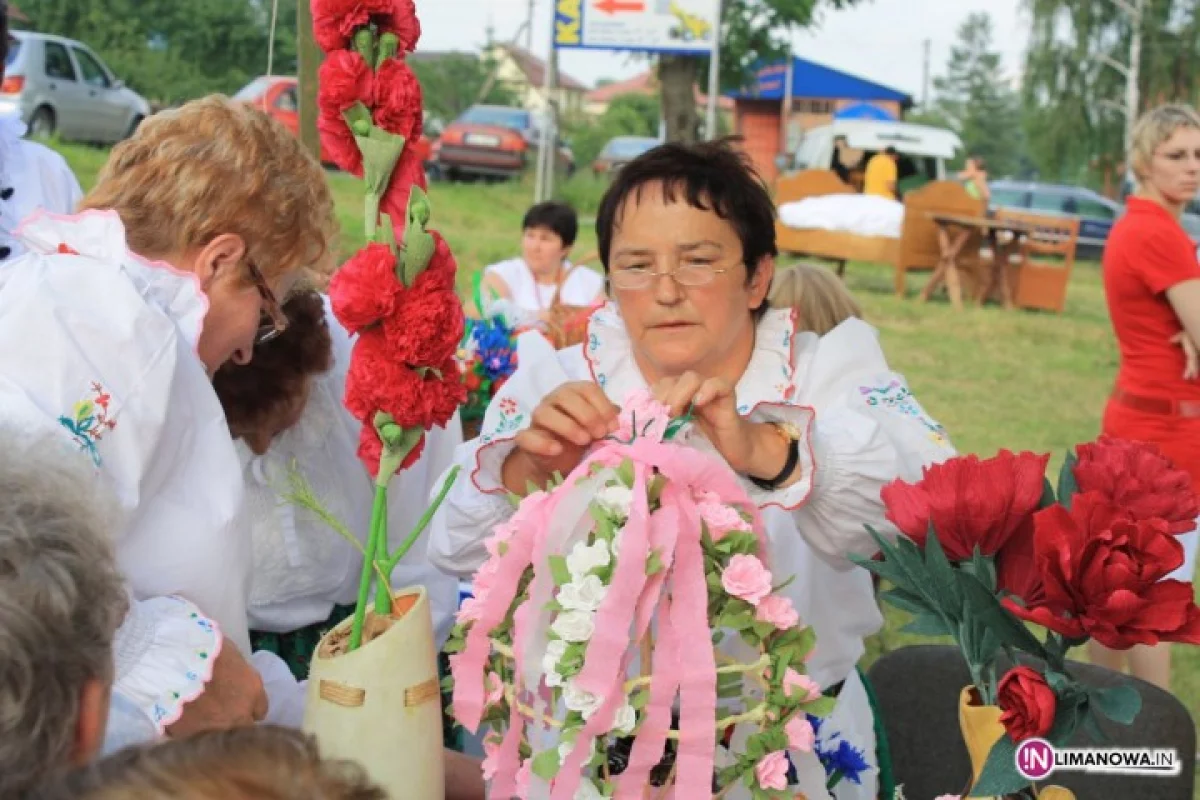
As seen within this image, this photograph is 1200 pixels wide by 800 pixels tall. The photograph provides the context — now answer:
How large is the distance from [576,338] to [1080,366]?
8.48 metres

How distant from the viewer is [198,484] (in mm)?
1568

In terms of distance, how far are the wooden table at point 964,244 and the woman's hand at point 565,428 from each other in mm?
12396

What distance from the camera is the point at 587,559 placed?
53.8 inches

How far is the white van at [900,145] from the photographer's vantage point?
20047mm

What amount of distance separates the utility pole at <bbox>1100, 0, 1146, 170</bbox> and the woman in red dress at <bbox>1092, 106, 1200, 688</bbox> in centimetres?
2415

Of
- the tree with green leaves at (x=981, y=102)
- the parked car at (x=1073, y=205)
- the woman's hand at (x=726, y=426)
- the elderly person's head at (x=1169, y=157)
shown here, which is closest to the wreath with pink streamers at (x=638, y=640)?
the woman's hand at (x=726, y=426)

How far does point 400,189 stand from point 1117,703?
93cm

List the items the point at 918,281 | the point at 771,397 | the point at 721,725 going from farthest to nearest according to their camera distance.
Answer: the point at 918,281 < the point at 771,397 < the point at 721,725

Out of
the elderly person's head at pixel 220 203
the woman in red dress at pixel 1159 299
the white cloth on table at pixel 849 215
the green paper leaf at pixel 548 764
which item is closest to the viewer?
the green paper leaf at pixel 548 764

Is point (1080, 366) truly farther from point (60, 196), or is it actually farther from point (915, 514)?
point (915, 514)

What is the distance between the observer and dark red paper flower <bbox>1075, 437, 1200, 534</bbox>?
1.32 meters

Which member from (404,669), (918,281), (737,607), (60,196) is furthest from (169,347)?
(918,281)

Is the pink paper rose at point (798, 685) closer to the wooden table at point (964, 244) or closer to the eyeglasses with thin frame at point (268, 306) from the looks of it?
the eyeglasses with thin frame at point (268, 306)

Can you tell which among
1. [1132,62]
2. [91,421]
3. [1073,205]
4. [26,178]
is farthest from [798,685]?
[1132,62]
